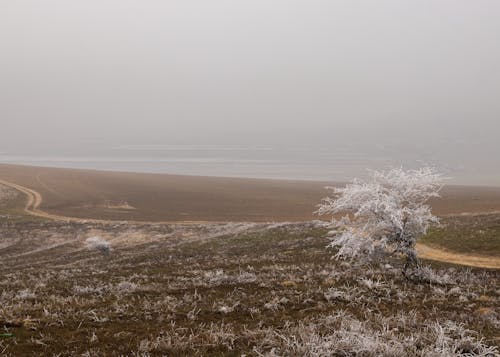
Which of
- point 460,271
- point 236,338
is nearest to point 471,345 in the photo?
point 236,338

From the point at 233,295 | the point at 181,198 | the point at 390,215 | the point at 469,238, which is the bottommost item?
the point at 181,198

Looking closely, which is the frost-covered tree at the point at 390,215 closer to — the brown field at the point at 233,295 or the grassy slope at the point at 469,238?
the brown field at the point at 233,295

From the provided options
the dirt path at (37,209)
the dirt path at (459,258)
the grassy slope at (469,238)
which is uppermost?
the grassy slope at (469,238)

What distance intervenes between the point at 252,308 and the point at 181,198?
73587 millimetres

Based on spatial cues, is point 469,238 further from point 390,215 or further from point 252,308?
point 252,308

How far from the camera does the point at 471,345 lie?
8047 mm

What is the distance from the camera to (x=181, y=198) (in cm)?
8494

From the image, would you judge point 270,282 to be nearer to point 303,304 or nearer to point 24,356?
point 303,304

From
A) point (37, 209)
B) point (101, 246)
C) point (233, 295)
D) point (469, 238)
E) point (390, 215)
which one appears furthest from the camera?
point (37, 209)

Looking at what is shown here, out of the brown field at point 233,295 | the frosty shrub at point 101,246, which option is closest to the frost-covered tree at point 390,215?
the brown field at point 233,295

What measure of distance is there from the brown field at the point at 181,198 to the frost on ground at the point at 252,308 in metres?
35.6

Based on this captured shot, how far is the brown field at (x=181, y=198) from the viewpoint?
66562mm

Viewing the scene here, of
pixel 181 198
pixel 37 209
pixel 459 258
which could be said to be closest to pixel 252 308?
pixel 459 258

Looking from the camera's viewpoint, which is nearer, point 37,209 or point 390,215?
point 390,215
